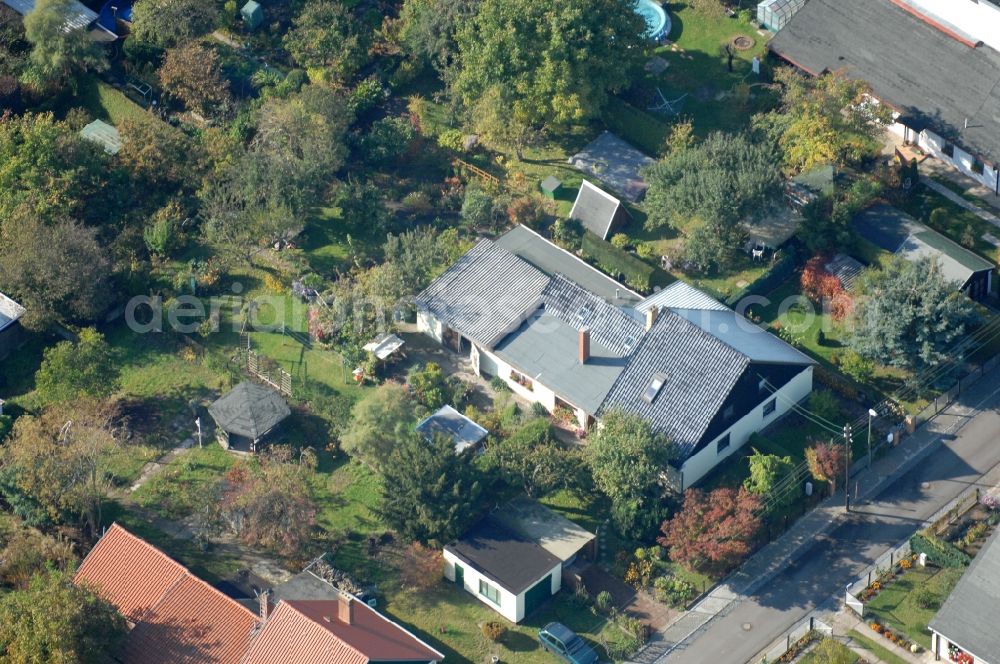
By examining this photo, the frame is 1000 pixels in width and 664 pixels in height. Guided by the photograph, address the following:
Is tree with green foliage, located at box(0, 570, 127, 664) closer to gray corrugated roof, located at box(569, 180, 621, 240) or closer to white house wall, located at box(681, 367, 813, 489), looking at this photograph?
white house wall, located at box(681, 367, 813, 489)

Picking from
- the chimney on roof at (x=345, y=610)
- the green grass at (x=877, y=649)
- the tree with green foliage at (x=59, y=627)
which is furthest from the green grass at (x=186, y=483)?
the green grass at (x=877, y=649)

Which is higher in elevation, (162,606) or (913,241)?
(913,241)

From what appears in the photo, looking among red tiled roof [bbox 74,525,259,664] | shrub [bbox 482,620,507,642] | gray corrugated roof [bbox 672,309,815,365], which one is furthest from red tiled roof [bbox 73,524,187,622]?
gray corrugated roof [bbox 672,309,815,365]

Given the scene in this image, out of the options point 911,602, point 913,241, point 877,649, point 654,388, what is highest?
point 913,241

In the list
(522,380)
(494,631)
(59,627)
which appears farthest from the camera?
(522,380)

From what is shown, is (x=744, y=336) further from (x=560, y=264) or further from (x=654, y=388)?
(x=560, y=264)

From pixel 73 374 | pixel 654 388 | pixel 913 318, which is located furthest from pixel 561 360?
pixel 73 374

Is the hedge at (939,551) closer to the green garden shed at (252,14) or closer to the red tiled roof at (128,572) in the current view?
the red tiled roof at (128,572)
